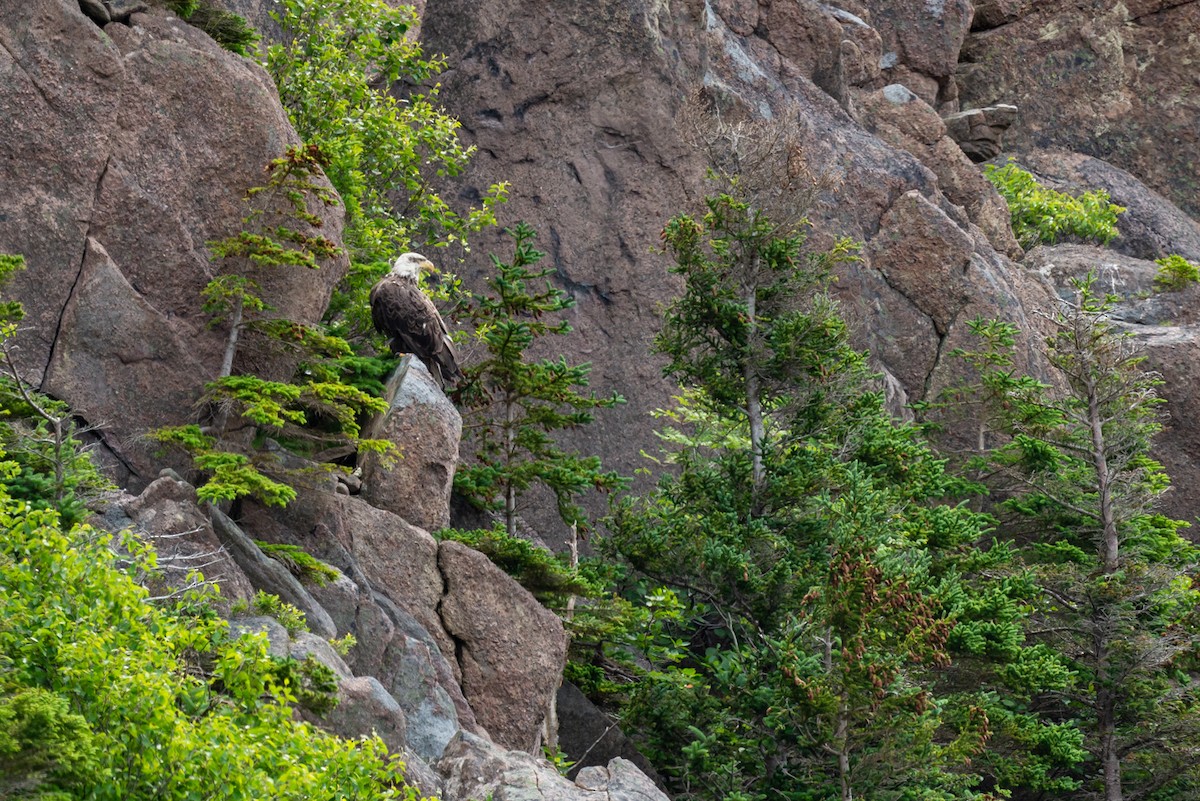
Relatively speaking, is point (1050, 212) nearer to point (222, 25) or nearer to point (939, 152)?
point (939, 152)

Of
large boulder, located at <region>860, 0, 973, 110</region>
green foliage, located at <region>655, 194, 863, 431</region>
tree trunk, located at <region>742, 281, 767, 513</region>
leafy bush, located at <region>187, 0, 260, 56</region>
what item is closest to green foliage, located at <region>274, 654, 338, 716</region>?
tree trunk, located at <region>742, 281, 767, 513</region>

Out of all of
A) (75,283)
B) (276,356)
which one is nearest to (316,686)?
(276,356)

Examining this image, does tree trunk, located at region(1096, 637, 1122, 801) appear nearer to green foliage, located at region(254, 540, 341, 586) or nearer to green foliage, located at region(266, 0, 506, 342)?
green foliage, located at region(254, 540, 341, 586)

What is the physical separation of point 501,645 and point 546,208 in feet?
34.8

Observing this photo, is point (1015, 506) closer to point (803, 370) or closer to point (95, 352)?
point (803, 370)

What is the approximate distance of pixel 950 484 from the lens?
752 inches

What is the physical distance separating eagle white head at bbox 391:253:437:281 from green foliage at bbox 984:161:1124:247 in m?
17.9

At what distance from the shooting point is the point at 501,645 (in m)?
14.2

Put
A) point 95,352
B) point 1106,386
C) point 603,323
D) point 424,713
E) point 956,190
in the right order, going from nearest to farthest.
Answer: point 424,713, point 95,352, point 1106,386, point 603,323, point 956,190

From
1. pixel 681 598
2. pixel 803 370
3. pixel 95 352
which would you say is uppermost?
pixel 803 370

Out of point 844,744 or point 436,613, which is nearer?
point 844,744

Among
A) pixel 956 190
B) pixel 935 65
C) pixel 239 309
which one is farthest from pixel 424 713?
pixel 935 65

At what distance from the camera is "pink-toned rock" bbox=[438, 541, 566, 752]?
45.8ft

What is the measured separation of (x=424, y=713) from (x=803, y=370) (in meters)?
5.99
